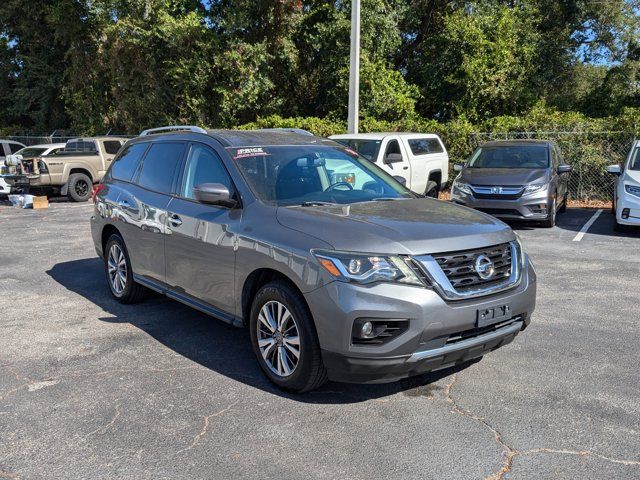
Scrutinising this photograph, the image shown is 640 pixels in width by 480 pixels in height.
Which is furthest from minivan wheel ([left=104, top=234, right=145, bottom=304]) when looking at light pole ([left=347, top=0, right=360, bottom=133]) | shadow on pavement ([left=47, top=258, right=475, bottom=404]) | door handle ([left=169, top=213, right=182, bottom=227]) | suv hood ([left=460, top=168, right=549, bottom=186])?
light pole ([left=347, top=0, right=360, bottom=133])

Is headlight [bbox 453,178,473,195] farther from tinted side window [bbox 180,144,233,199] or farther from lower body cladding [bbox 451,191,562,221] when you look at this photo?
tinted side window [bbox 180,144,233,199]

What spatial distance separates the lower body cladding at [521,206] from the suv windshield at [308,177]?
5954mm

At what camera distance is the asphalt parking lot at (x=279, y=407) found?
3213mm

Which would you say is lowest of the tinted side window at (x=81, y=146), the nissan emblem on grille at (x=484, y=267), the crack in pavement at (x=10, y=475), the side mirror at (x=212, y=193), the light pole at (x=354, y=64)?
the crack in pavement at (x=10, y=475)

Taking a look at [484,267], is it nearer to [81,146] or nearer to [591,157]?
[591,157]

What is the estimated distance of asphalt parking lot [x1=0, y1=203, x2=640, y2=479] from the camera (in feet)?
10.5

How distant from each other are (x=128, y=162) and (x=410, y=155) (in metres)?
8.08

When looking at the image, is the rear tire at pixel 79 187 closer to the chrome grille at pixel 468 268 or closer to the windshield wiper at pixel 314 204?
the windshield wiper at pixel 314 204

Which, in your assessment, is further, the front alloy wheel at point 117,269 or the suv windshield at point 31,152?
the suv windshield at point 31,152

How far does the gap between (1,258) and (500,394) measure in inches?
309

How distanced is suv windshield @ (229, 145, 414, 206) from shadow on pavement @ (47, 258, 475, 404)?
1.33 metres

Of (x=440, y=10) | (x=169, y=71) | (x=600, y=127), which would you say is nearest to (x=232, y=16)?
(x=169, y=71)

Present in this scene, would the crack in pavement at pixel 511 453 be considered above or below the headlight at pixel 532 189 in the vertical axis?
below

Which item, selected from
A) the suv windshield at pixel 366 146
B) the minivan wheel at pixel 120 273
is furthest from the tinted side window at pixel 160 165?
the suv windshield at pixel 366 146
